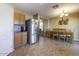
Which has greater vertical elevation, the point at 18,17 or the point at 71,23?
the point at 18,17

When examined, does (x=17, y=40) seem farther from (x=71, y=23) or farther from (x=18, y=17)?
(x=71, y=23)

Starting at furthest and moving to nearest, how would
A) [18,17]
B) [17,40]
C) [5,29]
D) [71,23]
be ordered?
[71,23]
[17,40]
[18,17]
[5,29]

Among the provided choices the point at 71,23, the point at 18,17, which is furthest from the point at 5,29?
the point at 71,23

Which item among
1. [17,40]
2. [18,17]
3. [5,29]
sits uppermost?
[18,17]

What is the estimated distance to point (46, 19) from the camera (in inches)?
139

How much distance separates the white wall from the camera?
8.32ft

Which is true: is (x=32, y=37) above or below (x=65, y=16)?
below

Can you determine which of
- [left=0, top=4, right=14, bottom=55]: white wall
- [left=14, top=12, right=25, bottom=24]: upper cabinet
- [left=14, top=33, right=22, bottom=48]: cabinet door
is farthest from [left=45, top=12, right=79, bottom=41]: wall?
[left=0, top=4, right=14, bottom=55]: white wall

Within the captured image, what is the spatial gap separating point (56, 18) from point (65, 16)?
286 mm

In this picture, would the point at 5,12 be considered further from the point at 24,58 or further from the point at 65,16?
the point at 65,16

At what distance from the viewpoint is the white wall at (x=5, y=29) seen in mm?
2535

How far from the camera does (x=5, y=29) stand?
2678 mm

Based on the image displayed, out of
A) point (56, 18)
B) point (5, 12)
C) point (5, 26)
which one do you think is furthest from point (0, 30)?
point (56, 18)

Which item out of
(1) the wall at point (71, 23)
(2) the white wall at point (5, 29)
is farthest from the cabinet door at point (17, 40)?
(1) the wall at point (71, 23)
